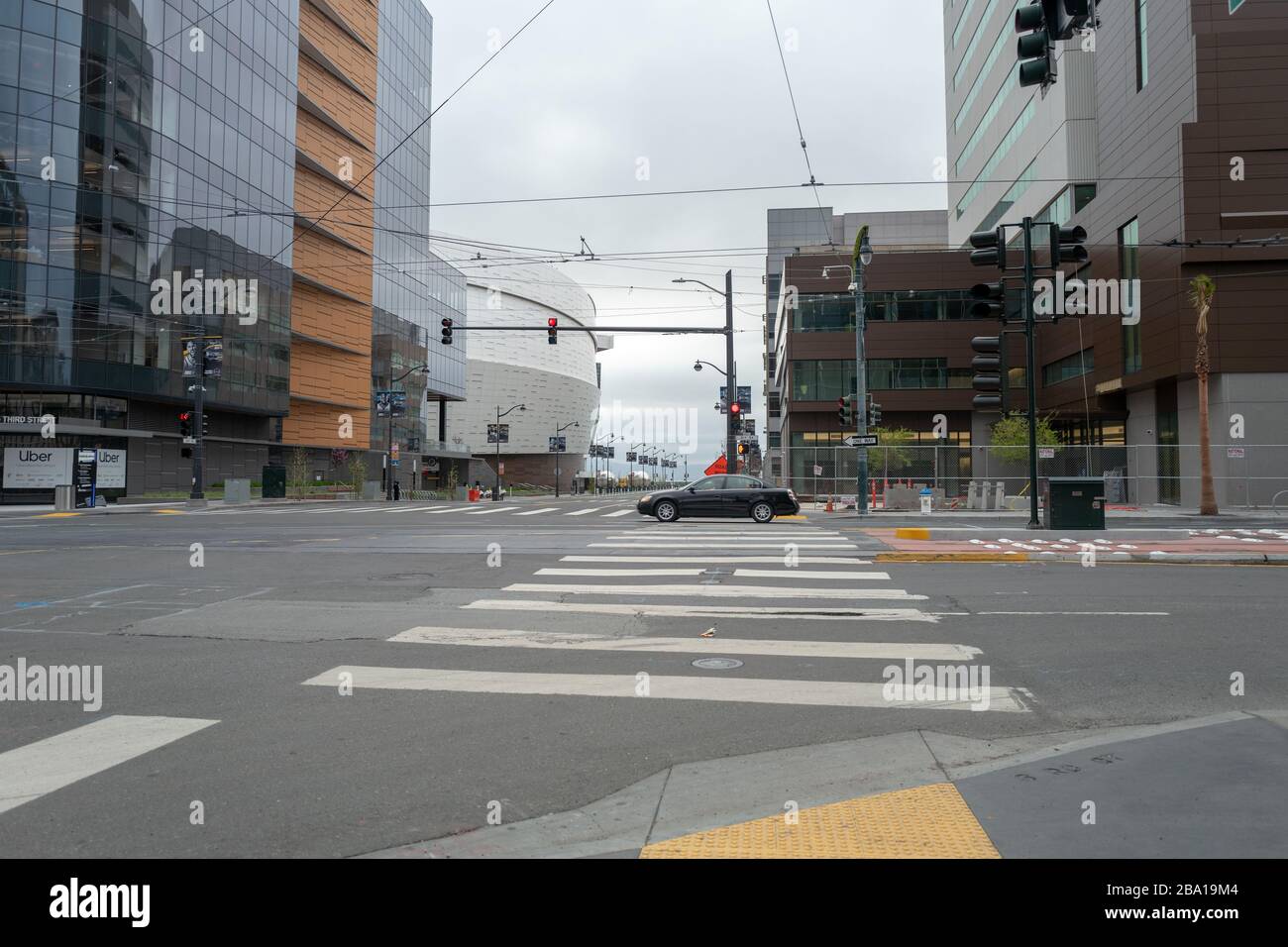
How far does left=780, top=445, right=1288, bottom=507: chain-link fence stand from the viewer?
107 feet

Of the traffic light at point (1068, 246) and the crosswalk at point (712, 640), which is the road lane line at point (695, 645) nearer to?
the crosswalk at point (712, 640)

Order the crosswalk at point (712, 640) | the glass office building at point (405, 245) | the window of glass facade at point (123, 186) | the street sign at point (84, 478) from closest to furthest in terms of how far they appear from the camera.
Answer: the crosswalk at point (712, 640)
the street sign at point (84, 478)
the window of glass facade at point (123, 186)
the glass office building at point (405, 245)

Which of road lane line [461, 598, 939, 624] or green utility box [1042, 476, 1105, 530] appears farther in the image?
green utility box [1042, 476, 1105, 530]

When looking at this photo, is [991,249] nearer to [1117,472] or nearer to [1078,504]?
[1078,504]

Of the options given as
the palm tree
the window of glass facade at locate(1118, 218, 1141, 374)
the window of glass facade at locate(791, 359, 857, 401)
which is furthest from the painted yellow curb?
the window of glass facade at locate(791, 359, 857, 401)

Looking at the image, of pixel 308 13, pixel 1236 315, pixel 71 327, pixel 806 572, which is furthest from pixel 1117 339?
pixel 308 13

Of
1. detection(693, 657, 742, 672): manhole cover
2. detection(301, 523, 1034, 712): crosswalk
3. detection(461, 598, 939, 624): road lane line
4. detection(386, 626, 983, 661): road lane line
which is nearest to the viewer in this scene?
detection(301, 523, 1034, 712): crosswalk

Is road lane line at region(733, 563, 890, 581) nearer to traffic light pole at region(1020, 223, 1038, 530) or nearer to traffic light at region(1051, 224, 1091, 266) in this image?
traffic light at region(1051, 224, 1091, 266)

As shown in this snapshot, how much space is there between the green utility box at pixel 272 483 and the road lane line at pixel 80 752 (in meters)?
45.8

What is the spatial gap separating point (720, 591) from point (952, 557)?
5.24 m

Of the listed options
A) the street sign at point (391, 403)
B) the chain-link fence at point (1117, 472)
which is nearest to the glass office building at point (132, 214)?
the street sign at point (391, 403)

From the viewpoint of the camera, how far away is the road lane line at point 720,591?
413 inches

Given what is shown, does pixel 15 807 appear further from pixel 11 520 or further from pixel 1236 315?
pixel 1236 315

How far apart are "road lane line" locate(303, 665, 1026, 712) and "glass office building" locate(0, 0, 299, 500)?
112 ft
